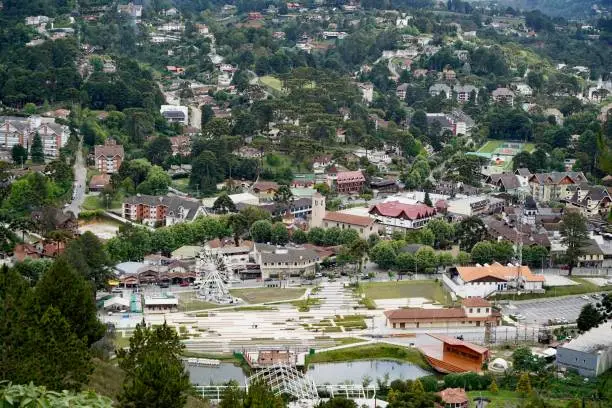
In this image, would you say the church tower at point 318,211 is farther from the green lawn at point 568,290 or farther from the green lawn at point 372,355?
the green lawn at point 372,355

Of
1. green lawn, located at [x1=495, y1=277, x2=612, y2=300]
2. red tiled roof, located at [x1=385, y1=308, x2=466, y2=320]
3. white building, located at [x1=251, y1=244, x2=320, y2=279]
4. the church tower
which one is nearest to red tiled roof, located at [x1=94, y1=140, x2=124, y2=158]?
the church tower

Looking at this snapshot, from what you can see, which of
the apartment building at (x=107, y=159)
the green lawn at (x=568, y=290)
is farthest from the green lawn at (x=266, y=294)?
the apartment building at (x=107, y=159)

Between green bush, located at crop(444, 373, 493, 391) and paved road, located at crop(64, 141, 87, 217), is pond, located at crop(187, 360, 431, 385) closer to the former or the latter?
green bush, located at crop(444, 373, 493, 391)

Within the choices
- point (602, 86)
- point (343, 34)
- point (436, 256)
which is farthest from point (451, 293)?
point (343, 34)

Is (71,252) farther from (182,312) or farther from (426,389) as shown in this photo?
(426,389)

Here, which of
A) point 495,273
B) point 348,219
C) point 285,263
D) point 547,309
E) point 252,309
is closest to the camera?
point 252,309

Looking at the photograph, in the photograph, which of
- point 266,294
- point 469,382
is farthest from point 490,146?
point 469,382

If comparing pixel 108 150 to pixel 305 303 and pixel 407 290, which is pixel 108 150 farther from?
pixel 407 290
